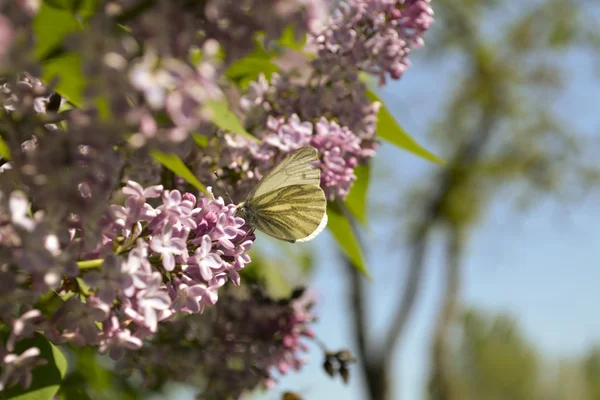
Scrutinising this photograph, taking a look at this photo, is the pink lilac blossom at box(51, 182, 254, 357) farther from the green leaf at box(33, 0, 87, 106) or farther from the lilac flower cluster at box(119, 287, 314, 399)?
the lilac flower cluster at box(119, 287, 314, 399)

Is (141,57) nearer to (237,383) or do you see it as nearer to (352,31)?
(352,31)

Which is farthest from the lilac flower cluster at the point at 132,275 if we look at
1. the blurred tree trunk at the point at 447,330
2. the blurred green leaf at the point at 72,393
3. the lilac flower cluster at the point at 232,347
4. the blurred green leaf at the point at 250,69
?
the blurred tree trunk at the point at 447,330

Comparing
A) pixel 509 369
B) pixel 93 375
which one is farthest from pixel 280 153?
pixel 509 369

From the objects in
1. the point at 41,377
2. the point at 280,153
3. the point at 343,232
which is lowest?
the point at 41,377

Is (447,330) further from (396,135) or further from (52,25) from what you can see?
(52,25)

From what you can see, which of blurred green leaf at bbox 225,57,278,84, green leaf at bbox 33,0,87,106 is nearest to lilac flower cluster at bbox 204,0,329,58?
green leaf at bbox 33,0,87,106

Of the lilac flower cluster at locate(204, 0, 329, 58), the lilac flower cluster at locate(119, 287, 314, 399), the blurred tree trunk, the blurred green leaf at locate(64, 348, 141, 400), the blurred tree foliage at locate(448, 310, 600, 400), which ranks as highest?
the lilac flower cluster at locate(204, 0, 329, 58)
